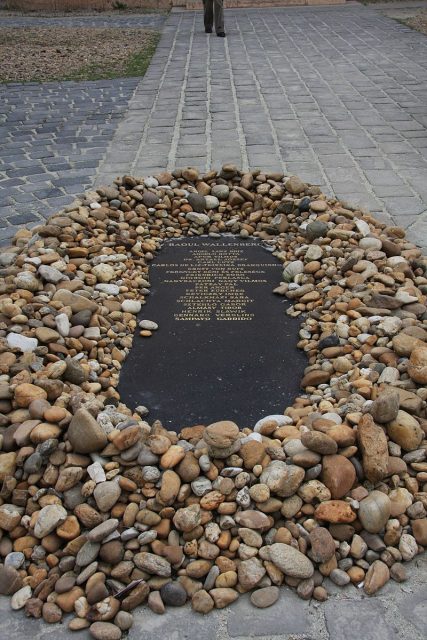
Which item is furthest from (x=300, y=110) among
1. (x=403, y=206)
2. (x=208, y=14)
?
(x=208, y=14)

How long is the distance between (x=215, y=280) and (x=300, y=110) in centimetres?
398

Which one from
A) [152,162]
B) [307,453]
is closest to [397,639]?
[307,453]

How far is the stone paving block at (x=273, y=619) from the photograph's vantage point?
7.03 ft

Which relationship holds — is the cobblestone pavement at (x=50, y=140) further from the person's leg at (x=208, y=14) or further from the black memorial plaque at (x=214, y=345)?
the person's leg at (x=208, y=14)

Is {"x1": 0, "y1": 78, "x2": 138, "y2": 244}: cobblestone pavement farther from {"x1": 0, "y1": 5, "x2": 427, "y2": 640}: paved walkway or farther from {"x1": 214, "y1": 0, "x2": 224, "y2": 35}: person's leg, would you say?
{"x1": 214, "y1": 0, "x2": 224, "y2": 35}: person's leg

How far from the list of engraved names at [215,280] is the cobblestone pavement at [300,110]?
4.29ft

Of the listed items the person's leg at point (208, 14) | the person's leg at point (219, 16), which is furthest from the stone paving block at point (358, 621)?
the person's leg at point (208, 14)

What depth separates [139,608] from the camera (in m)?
2.26

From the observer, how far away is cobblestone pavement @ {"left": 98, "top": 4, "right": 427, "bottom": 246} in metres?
5.57

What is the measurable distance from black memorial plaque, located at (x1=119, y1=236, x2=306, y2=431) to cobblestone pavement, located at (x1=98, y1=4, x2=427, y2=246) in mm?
1451

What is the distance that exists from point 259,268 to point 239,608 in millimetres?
2513

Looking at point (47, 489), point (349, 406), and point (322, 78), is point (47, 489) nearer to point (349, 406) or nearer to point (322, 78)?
point (349, 406)

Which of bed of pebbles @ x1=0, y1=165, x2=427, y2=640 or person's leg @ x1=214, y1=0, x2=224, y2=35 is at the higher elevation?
person's leg @ x1=214, y1=0, x2=224, y2=35

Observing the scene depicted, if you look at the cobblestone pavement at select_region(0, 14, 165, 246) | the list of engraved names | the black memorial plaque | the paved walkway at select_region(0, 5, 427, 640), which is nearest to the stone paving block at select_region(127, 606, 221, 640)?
the paved walkway at select_region(0, 5, 427, 640)
